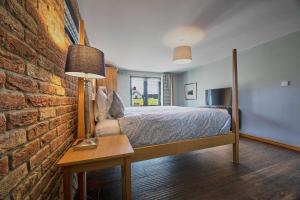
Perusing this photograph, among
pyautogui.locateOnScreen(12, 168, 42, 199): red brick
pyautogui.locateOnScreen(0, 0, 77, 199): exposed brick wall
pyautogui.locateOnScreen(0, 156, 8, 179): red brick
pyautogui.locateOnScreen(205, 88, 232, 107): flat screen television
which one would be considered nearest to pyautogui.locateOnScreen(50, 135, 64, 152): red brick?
pyautogui.locateOnScreen(0, 0, 77, 199): exposed brick wall

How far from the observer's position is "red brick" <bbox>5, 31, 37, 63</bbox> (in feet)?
1.77

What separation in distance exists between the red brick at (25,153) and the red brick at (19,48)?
42 cm

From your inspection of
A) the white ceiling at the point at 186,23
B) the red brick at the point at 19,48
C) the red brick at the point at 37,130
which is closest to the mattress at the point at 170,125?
the red brick at the point at 37,130

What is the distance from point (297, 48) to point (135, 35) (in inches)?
130

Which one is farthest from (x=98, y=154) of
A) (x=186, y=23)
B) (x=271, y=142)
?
(x=271, y=142)

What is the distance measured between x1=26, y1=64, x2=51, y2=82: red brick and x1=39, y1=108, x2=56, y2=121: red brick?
0.19 metres

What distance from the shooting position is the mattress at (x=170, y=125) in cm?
164

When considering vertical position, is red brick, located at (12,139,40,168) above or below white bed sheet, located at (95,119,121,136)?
above

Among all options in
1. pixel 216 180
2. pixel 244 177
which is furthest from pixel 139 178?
pixel 244 177

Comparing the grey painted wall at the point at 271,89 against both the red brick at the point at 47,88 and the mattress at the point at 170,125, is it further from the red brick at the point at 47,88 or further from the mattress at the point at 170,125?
the red brick at the point at 47,88

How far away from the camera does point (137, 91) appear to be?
20.4ft

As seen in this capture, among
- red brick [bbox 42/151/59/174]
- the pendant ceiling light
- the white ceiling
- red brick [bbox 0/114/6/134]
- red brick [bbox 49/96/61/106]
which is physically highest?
the white ceiling

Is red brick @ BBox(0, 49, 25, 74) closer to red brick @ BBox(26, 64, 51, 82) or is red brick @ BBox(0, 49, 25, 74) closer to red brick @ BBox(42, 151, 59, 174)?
red brick @ BBox(26, 64, 51, 82)

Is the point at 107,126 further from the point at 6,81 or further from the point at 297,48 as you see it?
the point at 297,48
